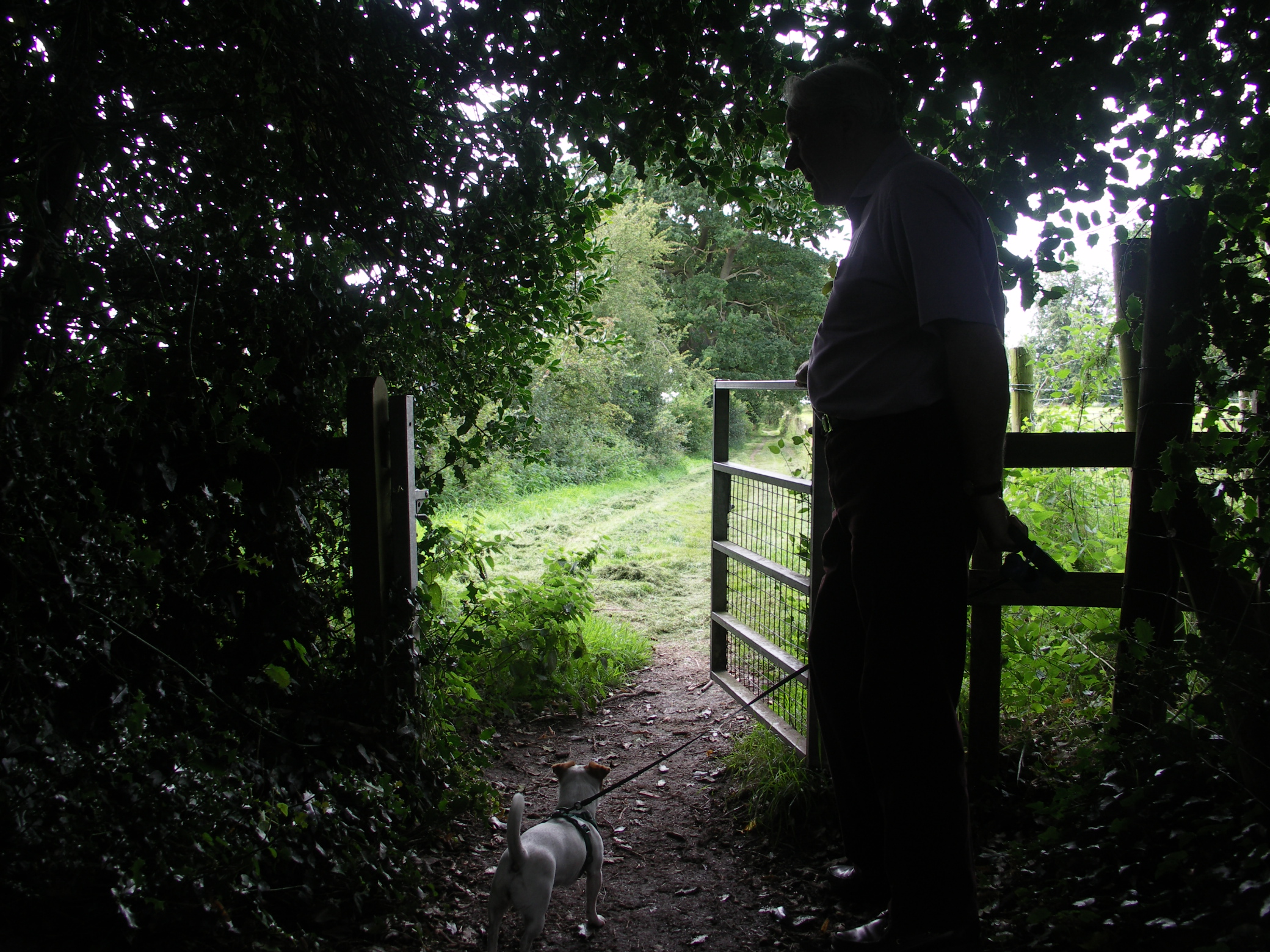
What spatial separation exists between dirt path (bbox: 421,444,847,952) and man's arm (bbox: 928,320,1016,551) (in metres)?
1.41

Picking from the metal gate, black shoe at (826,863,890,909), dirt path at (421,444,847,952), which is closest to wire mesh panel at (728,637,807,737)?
the metal gate

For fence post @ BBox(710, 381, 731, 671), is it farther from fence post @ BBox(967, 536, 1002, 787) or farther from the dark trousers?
the dark trousers

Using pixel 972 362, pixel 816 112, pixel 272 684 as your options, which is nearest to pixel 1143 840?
pixel 972 362

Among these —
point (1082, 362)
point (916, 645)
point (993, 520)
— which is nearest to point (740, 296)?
point (1082, 362)

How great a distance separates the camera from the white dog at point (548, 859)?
2033 mm

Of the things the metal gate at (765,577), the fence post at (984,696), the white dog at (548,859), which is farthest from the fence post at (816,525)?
the white dog at (548,859)

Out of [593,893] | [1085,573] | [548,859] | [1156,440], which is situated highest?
[1156,440]

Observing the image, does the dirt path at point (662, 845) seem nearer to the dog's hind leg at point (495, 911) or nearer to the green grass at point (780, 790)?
the green grass at point (780, 790)

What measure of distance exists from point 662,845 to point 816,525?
1.32m

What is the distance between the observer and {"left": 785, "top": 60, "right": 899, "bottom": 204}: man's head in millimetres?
1963

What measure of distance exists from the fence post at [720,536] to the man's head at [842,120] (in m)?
2.06

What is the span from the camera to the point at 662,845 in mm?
2854

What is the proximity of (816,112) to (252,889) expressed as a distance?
7.61ft

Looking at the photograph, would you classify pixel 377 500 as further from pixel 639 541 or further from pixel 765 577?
pixel 639 541
